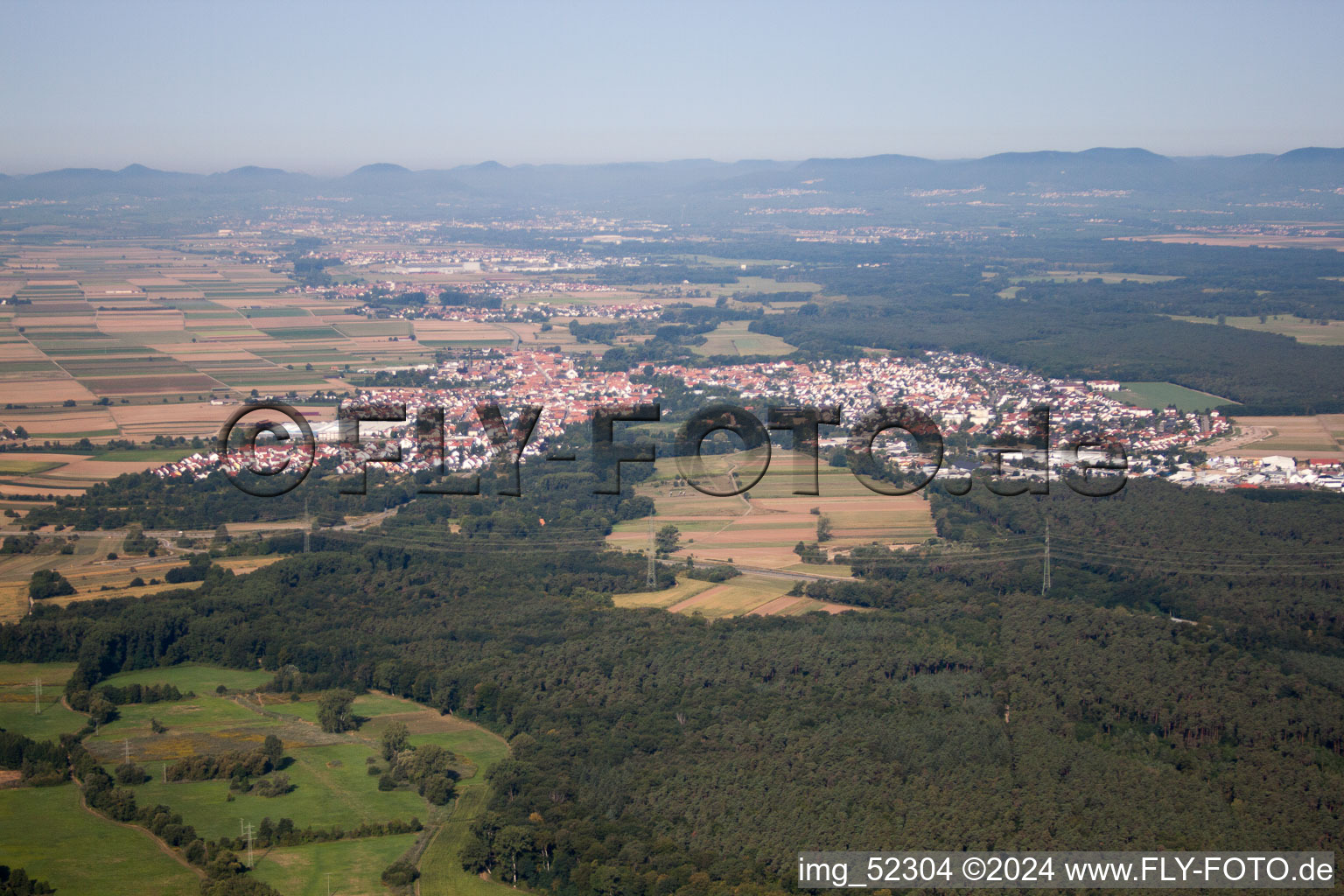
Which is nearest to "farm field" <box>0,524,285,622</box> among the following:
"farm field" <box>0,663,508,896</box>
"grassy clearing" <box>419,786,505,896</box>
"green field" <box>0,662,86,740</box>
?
"green field" <box>0,662,86,740</box>

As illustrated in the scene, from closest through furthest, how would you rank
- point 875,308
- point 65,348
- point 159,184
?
point 65,348 < point 875,308 < point 159,184

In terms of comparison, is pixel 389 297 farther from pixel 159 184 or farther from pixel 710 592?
pixel 159 184

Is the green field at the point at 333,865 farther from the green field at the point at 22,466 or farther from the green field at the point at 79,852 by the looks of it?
the green field at the point at 22,466

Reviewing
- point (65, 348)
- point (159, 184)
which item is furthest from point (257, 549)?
point (159, 184)

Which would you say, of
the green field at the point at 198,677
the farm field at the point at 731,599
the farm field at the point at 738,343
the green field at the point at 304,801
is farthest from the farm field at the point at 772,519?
the farm field at the point at 738,343

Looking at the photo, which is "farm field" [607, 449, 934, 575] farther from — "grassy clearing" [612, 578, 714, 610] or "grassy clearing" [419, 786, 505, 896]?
"grassy clearing" [419, 786, 505, 896]

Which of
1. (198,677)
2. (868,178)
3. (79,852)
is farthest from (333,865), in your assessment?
(868,178)
